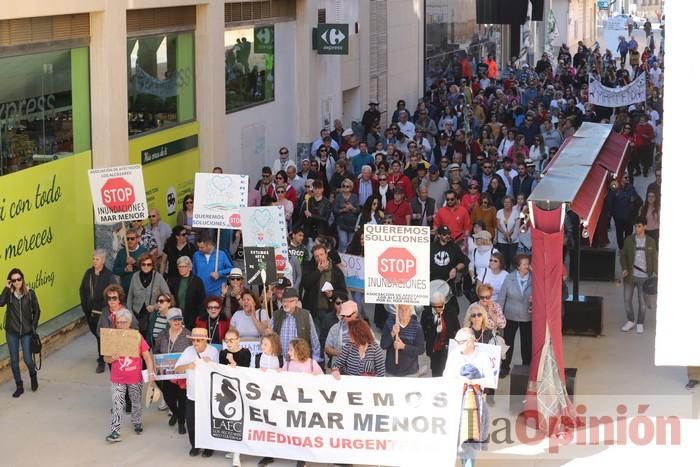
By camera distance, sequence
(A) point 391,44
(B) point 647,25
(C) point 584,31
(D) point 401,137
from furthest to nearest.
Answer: (C) point 584,31
(B) point 647,25
(A) point 391,44
(D) point 401,137

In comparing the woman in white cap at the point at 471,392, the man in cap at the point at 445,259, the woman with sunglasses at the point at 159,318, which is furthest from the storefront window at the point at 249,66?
the woman in white cap at the point at 471,392

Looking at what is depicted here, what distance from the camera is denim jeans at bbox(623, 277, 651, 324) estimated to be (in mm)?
17922

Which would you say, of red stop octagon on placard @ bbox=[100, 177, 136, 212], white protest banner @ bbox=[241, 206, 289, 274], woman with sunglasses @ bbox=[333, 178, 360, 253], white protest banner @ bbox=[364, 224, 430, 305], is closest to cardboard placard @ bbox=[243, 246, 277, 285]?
white protest banner @ bbox=[241, 206, 289, 274]

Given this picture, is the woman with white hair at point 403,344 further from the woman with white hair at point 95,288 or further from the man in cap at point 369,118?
the man in cap at point 369,118

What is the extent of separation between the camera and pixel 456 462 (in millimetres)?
13500

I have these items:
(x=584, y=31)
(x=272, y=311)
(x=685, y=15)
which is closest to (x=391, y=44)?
(x=272, y=311)

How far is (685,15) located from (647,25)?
5085 cm

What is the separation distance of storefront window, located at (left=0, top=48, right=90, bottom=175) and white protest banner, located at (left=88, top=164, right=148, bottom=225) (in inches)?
37.2

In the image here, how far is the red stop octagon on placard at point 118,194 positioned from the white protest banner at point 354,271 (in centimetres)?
271

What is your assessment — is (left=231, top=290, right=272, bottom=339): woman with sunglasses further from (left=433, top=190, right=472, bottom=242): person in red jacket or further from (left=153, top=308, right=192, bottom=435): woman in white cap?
(left=433, top=190, right=472, bottom=242): person in red jacket

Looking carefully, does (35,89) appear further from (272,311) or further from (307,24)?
(307,24)

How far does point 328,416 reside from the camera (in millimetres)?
13062

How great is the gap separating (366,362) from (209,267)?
4.22 meters

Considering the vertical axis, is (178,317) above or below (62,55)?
below
